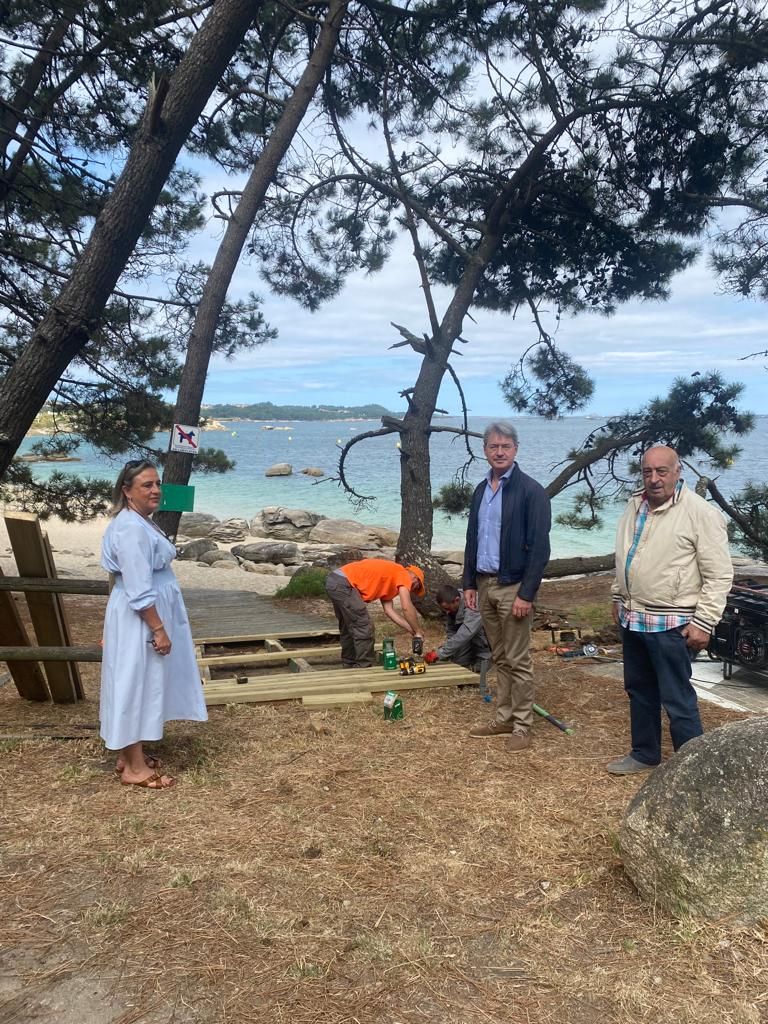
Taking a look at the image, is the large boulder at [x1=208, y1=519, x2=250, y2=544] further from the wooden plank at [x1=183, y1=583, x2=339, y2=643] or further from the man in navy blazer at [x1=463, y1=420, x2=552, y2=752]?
the man in navy blazer at [x1=463, y1=420, x2=552, y2=752]

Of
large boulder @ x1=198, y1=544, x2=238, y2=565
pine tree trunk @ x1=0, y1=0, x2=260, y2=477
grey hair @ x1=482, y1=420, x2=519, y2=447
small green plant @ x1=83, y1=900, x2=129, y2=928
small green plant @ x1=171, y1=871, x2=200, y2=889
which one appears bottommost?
large boulder @ x1=198, y1=544, x2=238, y2=565

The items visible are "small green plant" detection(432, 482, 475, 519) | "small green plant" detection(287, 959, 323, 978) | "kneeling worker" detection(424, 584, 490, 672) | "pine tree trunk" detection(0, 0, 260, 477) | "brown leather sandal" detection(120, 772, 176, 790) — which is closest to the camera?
"small green plant" detection(287, 959, 323, 978)

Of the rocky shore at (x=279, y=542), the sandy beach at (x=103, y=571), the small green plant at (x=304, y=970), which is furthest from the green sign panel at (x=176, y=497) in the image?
the rocky shore at (x=279, y=542)

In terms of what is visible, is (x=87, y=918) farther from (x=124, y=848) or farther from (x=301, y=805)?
(x=301, y=805)

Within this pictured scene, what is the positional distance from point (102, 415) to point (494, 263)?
17.0ft

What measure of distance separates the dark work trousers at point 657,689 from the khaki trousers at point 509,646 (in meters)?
0.72

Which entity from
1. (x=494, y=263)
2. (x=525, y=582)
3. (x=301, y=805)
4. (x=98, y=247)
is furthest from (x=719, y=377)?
(x=301, y=805)

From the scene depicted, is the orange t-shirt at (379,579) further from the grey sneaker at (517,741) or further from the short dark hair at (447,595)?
the grey sneaker at (517,741)

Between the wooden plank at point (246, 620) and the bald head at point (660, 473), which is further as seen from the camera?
the wooden plank at point (246, 620)

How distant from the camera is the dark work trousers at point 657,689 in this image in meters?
3.99

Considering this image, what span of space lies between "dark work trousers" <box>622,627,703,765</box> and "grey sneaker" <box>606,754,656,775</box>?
0.02 m

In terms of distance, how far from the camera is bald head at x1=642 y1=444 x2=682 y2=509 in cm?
395

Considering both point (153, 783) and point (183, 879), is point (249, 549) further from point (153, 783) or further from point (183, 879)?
point (183, 879)

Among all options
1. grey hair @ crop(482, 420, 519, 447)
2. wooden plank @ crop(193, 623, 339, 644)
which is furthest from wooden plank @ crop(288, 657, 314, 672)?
grey hair @ crop(482, 420, 519, 447)
